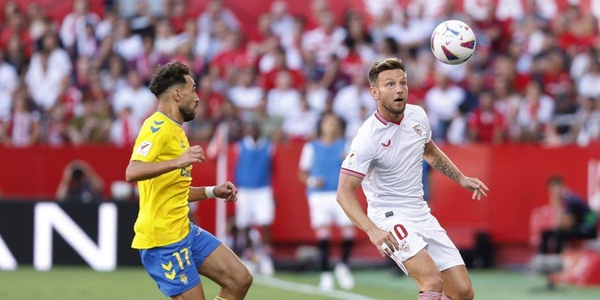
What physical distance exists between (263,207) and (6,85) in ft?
17.8

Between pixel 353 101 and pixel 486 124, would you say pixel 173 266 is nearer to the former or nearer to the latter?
pixel 353 101

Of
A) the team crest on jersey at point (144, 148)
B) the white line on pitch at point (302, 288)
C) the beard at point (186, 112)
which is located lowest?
the white line on pitch at point (302, 288)

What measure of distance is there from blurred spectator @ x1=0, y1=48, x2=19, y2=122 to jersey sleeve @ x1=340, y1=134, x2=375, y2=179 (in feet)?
37.3

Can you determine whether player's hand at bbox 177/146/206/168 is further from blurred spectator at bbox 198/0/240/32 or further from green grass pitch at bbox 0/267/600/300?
blurred spectator at bbox 198/0/240/32

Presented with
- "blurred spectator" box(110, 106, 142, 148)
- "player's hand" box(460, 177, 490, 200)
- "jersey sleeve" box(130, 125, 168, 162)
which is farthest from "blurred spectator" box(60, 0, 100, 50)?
"player's hand" box(460, 177, 490, 200)

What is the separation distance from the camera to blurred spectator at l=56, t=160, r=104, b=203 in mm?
17703

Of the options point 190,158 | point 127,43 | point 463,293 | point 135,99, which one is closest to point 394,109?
point 463,293

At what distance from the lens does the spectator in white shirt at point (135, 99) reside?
1923 centimetres

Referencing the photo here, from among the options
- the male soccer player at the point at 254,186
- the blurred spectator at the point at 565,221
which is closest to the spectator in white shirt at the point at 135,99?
the male soccer player at the point at 254,186

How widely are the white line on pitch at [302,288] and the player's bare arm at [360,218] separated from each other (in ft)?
16.7

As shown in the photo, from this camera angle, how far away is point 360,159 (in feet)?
29.0

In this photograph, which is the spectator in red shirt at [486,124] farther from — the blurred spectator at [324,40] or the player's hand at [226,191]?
the player's hand at [226,191]

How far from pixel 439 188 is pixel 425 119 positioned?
9082 mm

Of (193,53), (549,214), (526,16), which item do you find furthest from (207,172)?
(526,16)
